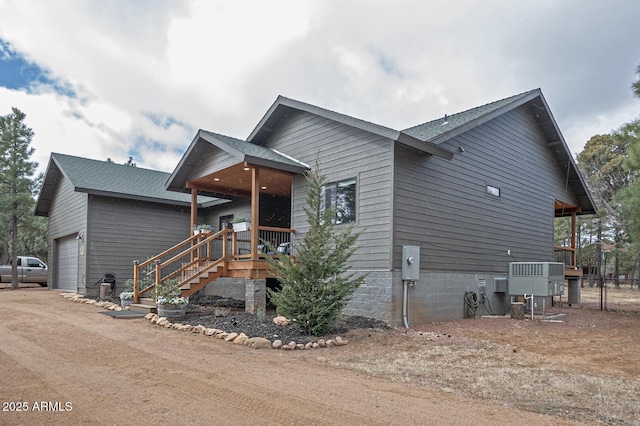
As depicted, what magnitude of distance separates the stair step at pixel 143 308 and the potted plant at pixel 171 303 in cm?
87

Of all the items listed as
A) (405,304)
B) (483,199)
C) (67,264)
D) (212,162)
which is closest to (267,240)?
(212,162)

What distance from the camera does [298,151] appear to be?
40.7ft

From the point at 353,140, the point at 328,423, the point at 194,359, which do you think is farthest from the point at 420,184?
the point at 328,423

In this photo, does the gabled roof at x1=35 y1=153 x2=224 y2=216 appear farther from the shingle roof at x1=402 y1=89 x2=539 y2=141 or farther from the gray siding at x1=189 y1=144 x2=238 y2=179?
the shingle roof at x1=402 y1=89 x2=539 y2=141

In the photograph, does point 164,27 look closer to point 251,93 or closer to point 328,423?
point 251,93

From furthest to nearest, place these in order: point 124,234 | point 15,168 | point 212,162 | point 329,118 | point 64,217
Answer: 1. point 15,168
2. point 64,217
3. point 124,234
4. point 212,162
5. point 329,118

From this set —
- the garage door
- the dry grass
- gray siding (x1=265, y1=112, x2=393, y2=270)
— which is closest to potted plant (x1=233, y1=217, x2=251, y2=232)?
gray siding (x1=265, y1=112, x2=393, y2=270)

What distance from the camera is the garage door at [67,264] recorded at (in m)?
17.4

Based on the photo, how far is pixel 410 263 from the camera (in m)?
9.89

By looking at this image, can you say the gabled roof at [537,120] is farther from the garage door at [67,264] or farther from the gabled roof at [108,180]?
the garage door at [67,264]

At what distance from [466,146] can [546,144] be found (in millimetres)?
5322

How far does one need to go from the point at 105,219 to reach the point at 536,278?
14212 mm

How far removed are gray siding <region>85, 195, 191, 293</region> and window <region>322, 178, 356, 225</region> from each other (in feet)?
29.1

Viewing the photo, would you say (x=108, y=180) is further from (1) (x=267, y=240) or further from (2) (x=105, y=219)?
(1) (x=267, y=240)
